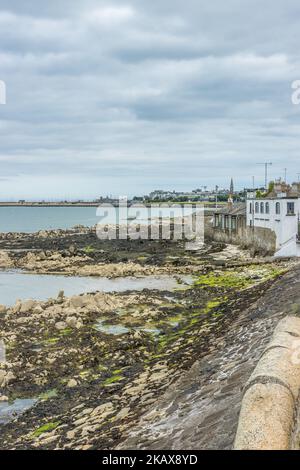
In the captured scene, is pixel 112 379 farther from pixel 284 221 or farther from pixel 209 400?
pixel 284 221

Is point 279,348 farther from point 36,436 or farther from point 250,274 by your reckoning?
point 250,274

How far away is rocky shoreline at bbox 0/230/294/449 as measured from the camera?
37.1ft

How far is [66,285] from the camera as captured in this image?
35.2 m

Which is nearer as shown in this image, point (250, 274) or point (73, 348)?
point (73, 348)

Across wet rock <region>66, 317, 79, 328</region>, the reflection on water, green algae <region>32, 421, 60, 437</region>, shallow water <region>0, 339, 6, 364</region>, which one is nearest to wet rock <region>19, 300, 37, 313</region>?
wet rock <region>66, 317, 79, 328</region>

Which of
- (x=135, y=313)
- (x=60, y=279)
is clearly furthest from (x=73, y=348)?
(x=60, y=279)

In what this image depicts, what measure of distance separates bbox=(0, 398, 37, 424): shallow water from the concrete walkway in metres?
3.99

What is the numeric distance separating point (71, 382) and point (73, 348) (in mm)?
3430

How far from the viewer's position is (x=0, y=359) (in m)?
16.4

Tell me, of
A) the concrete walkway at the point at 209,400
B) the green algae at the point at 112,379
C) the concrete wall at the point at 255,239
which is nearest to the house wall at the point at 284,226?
the concrete wall at the point at 255,239

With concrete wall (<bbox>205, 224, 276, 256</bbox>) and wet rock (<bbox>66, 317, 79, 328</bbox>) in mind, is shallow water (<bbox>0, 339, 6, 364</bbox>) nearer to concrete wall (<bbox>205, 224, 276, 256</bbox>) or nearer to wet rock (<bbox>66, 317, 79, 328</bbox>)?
wet rock (<bbox>66, 317, 79, 328</bbox>)

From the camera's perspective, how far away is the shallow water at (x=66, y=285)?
3171 centimetres

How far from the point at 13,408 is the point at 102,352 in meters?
4.67
